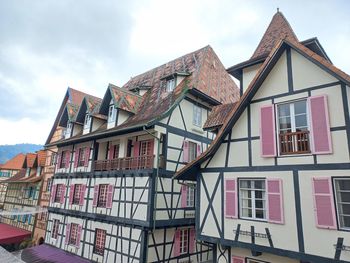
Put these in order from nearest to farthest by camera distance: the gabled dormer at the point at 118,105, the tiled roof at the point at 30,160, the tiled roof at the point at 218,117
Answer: the tiled roof at the point at 218,117 → the gabled dormer at the point at 118,105 → the tiled roof at the point at 30,160

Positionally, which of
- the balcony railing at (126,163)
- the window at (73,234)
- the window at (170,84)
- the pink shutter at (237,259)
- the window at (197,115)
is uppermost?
the window at (170,84)

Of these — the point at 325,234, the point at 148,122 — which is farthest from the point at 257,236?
the point at 148,122

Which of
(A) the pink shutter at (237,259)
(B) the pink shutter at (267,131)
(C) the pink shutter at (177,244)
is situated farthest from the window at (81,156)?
(B) the pink shutter at (267,131)

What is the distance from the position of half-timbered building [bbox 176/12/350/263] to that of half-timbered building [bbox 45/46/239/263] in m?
4.17

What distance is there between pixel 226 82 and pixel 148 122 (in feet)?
29.9

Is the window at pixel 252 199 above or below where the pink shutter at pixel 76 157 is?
below

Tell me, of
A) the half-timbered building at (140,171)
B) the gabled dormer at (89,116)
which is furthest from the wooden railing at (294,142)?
→ the gabled dormer at (89,116)

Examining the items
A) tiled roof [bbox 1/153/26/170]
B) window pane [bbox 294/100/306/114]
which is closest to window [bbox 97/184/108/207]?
window pane [bbox 294/100/306/114]

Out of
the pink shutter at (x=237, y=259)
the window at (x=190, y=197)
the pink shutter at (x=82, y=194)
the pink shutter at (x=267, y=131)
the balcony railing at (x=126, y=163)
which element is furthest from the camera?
the pink shutter at (x=82, y=194)

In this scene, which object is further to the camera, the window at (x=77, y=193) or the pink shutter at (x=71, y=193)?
the pink shutter at (x=71, y=193)

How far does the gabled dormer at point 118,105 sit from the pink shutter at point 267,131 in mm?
9641

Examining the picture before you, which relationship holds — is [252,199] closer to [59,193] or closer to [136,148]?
[136,148]

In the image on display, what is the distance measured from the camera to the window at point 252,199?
25.1 ft

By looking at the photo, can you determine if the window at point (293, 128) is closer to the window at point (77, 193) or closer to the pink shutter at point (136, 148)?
the pink shutter at point (136, 148)
